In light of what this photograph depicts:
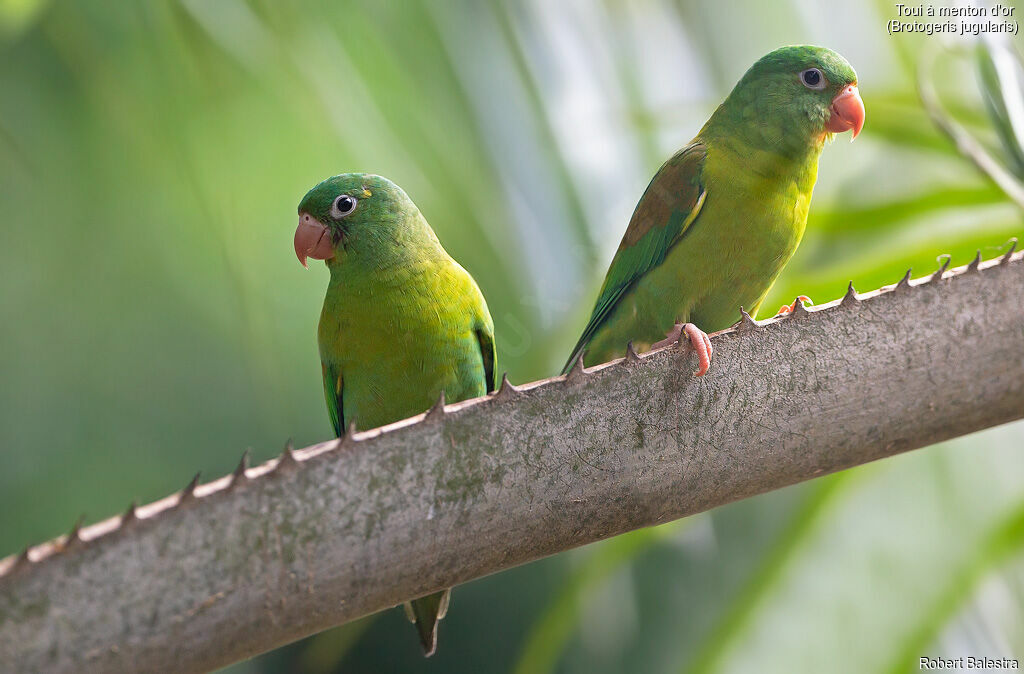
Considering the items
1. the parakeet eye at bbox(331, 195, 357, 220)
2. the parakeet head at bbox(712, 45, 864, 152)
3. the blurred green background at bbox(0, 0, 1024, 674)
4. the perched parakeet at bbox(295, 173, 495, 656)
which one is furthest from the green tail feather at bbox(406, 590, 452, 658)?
the parakeet head at bbox(712, 45, 864, 152)

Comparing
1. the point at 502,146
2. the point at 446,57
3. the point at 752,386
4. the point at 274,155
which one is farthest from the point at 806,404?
the point at 274,155

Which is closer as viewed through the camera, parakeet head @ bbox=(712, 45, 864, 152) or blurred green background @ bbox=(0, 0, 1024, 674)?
parakeet head @ bbox=(712, 45, 864, 152)

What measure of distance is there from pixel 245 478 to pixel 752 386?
1.27 feet

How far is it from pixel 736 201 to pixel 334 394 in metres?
0.65

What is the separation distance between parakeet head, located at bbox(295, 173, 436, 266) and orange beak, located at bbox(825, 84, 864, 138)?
1.97 feet

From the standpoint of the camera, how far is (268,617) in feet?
1.86

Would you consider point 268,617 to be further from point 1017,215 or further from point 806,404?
point 1017,215

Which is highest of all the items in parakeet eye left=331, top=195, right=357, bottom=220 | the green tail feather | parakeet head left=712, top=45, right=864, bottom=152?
parakeet eye left=331, top=195, right=357, bottom=220

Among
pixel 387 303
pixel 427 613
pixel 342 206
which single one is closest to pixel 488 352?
pixel 387 303

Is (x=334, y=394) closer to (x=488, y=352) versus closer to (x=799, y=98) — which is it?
(x=488, y=352)

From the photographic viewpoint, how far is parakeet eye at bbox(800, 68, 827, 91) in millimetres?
1218

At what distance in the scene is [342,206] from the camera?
124 centimetres

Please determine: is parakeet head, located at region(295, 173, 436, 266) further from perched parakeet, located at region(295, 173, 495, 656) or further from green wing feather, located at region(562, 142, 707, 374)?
green wing feather, located at region(562, 142, 707, 374)

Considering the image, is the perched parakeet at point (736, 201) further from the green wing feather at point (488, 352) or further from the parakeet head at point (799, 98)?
the green wing feather at point (488, 352)
